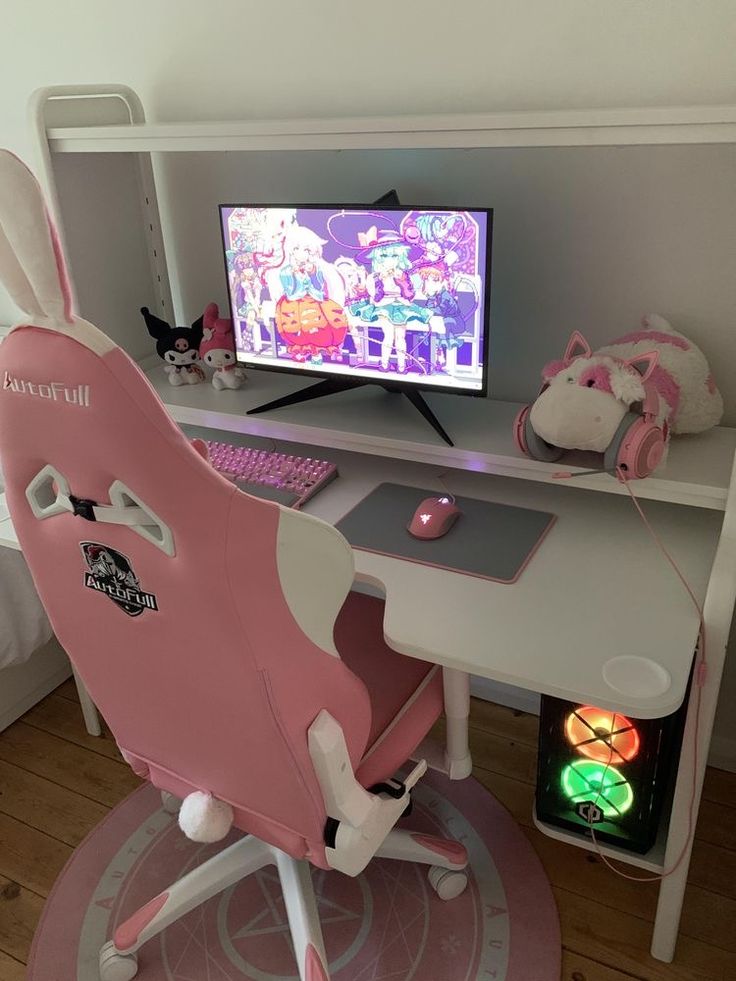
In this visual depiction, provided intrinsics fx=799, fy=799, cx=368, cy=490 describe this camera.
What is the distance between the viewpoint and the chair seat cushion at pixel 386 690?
1.17m

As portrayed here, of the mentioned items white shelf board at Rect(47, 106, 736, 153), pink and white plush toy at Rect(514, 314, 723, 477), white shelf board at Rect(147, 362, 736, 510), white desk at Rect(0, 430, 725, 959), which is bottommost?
white desk at Rect(0, 430, 725, 959)

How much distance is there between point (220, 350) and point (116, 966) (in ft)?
3.74

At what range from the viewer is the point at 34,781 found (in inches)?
70.9

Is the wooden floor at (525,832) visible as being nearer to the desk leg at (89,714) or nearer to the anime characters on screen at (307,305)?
the desk leg at (89,714)

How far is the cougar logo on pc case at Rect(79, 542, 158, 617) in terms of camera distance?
88 centimetres

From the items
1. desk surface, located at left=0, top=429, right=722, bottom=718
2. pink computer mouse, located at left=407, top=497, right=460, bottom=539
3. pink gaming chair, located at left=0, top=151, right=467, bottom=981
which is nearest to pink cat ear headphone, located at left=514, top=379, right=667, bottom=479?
desk surface, located at left=0, top=429, right=722, bottom=718

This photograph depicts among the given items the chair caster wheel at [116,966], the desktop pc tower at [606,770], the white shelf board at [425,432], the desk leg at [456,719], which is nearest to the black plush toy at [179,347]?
the white shelf board at [425,432]

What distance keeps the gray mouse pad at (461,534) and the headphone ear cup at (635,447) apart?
0.18 meters

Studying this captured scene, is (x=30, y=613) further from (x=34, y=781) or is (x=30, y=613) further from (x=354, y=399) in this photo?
(x=354, y=399)

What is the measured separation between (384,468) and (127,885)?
950 millimetres

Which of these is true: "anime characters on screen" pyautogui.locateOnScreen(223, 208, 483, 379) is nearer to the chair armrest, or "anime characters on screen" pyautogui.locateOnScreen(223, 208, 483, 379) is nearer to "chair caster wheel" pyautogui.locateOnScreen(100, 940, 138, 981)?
the chair armrest

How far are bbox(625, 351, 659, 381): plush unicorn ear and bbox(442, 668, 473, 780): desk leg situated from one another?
1.75 feet

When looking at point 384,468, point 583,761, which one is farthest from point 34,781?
point 583,761

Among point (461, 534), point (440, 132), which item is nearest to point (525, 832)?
point (461, 534)
